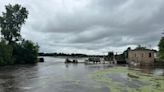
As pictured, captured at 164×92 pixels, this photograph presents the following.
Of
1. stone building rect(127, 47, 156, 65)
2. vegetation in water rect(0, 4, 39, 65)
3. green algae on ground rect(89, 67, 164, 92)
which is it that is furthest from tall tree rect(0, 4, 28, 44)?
green algae on ground rect(89, 67, 164, 92)

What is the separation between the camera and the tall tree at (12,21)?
257ft

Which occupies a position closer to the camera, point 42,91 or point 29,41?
point 42,91

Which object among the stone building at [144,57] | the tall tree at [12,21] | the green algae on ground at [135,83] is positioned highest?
the tall tree at [12,21]

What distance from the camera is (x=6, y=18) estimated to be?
7931cm

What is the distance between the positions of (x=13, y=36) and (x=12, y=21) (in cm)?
467

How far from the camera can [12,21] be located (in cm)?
7938

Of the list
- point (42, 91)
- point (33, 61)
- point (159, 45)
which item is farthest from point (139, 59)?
point (42, 91)

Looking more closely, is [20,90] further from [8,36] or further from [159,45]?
[8,36]

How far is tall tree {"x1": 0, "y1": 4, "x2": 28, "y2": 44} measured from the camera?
7825 centimetres

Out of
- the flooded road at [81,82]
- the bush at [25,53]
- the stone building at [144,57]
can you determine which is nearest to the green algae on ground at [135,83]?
the flooded road at [81,82]

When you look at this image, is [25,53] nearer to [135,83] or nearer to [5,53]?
[5,53]

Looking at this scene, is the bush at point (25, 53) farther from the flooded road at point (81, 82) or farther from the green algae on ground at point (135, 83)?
the green algae on ground at point (135, 83)

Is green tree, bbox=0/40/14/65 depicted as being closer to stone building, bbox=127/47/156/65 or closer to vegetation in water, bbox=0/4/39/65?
vegetation in water, bbox=0/4/39/65

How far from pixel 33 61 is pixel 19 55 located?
21.9 feet
